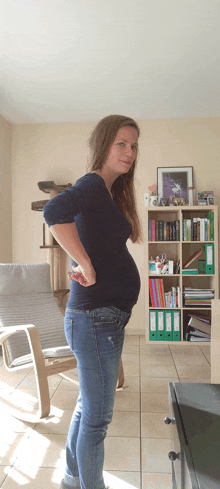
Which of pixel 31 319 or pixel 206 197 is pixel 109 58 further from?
pixel 31 319

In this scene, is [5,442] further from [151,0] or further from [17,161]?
[17,161]

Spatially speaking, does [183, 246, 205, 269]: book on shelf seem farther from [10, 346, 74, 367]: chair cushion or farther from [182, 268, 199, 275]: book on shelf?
[10, 346, 74, 367]: chair cushion

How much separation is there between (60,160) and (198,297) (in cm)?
227

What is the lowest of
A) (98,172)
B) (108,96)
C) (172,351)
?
(172,351)

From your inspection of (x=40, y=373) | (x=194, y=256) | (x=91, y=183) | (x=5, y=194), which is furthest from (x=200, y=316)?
(x=91, y=183)

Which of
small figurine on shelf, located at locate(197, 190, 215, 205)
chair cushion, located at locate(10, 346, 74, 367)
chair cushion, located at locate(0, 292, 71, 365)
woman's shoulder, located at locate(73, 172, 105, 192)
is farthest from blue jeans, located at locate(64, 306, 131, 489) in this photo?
small figurine on shelf, located at locate(197, 190, 215, 205)

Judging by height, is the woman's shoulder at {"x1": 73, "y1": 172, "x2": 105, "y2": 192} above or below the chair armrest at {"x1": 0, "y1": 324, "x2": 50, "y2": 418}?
above

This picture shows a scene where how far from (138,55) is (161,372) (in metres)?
2.54

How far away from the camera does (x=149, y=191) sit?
166 inches

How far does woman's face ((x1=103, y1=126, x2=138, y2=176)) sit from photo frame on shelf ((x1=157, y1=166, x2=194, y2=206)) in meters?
3.13

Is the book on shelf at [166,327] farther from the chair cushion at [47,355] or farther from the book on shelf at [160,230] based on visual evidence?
the chair cushion at [47,355]

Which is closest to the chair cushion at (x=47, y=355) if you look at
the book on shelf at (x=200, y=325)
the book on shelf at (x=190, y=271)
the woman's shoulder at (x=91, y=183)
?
the woman's shoulder at (x=91, y=183)

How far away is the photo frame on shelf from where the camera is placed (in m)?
4.14

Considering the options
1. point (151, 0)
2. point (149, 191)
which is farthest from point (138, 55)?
point (149, 191)
